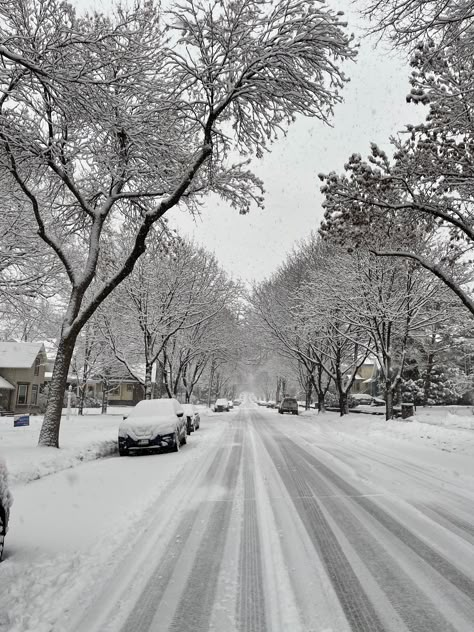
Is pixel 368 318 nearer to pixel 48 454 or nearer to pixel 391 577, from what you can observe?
pixel 48 454

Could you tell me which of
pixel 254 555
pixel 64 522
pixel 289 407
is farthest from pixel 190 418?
pixel 289 407

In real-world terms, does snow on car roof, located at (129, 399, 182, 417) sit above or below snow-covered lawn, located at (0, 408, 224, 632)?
above

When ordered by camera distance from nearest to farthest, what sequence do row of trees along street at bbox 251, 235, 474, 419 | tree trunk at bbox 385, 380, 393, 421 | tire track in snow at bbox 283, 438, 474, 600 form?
tire track in snow at bbox 283, 438, 474, 600
row of trees along street at bbox 251, 235, 474, 419
tree trunk at bbox 385, 380, 393, 421

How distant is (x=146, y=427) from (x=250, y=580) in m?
9.36

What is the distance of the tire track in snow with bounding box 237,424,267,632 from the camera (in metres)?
3.14

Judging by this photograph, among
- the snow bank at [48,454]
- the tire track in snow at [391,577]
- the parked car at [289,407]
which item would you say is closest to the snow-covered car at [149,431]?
the snow bank at [48,454]

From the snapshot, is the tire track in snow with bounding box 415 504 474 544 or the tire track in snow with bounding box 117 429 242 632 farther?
the tire track in snow with bounding box 415 504 474 544

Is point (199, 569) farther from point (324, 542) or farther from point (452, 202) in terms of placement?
point (452, 202)

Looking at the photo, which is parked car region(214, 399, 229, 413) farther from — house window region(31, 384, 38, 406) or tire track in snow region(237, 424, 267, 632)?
tire track in snow region(237, 424, 267, 632)

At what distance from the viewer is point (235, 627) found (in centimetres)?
307

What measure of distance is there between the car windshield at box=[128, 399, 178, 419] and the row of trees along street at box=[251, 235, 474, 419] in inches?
348

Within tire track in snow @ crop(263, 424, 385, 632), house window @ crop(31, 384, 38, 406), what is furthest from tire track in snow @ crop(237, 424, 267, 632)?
house window @ crop(31, 384, 38, 406)

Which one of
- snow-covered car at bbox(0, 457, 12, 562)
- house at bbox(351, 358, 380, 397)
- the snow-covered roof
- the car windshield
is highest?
house at bbox(351, 358, 380, 397)

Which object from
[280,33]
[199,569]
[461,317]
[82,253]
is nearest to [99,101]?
[280,33]
